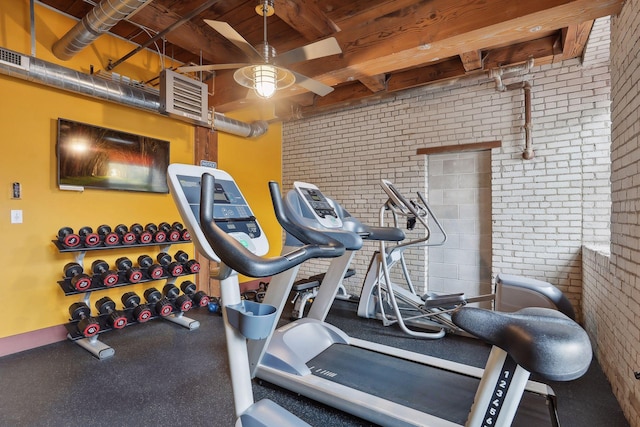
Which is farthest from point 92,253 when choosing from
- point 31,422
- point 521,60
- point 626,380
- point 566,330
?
point 521,60

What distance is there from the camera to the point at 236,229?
156cm

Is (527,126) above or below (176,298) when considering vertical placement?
above

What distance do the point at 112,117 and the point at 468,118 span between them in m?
4.58

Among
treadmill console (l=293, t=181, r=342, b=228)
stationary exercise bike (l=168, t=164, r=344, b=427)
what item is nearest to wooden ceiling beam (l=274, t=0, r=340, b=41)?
treadmill console (l=293, t=181, r=342, b=228)

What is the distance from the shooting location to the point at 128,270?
143 inches

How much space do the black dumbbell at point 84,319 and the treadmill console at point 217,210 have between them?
255 cm

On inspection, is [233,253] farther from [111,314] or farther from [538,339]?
[111,314]

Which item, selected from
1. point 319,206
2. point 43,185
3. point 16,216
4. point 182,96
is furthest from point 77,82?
point 319,206

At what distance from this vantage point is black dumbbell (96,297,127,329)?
3.34 meters

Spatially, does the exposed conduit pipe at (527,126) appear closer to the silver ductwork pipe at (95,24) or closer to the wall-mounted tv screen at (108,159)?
the silver ductwork pipe at (95,24)

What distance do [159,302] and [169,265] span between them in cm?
46

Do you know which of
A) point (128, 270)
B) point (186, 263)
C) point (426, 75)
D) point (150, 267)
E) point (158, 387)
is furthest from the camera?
point (426, 75)

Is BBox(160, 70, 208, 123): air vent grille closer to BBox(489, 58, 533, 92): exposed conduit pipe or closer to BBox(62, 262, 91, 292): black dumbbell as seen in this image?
BBox(62, 262, 91, 292): black dumbbell

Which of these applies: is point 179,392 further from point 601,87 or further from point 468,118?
point 601,87
